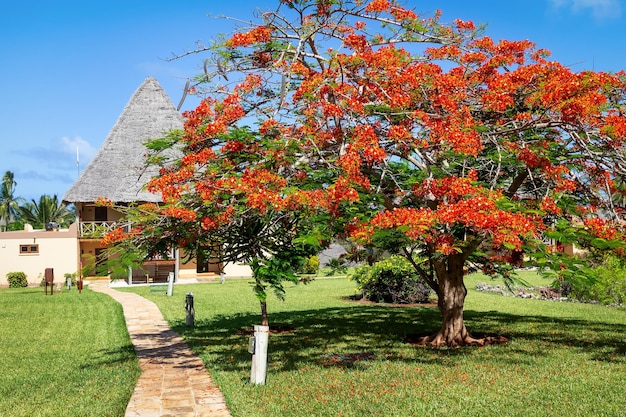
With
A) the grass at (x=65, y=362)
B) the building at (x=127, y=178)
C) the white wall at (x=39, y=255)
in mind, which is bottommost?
the grass at (x=65, y=362)

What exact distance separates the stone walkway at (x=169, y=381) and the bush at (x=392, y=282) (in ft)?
28.1

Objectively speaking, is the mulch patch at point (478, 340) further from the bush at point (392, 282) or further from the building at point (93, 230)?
the building at point (93, 230)

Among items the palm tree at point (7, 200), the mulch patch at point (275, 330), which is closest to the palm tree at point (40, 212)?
the palm tree at point (7, 200)

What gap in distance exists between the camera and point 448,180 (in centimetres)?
950

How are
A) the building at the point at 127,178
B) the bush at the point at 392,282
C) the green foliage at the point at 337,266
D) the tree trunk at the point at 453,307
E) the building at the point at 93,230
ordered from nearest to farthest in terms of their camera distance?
1. the tree trunk at the point at 453,307
2. the bush at the point at 392,282
3. the green foliage at the point at 337,266
4. the building at the point at 127,178
5. the building at the point at 93,230

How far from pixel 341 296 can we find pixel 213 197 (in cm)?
1593

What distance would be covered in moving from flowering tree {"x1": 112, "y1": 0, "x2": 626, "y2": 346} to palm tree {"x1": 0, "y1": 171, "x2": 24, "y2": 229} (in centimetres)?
5330

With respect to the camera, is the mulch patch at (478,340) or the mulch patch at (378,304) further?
the mulch patch at (378,304)

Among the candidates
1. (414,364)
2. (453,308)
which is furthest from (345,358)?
(453,308)

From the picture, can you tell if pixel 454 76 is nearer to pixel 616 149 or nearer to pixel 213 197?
pixel 616 149

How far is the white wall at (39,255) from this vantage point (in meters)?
34.5

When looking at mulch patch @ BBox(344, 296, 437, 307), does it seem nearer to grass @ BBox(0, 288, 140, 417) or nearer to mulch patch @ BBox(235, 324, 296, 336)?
mulch patch @ BBox(235, 324, 296, 336)

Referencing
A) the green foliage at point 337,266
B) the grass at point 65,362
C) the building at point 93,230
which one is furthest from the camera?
the building at point 93,230

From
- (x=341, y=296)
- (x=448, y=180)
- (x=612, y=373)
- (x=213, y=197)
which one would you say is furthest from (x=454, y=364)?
(x=341, y=296)
